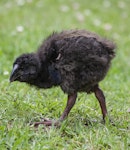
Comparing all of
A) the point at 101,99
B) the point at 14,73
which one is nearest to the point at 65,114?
the point at 101,99

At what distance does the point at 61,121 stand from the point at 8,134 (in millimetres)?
663

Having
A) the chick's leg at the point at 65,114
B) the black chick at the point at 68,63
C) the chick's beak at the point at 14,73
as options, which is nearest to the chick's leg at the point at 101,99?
the black chick at the point at 68,63

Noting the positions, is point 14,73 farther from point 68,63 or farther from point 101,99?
point 101,99

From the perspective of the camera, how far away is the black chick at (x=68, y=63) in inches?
186

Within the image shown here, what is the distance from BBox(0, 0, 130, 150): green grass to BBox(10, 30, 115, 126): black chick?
0.29 metres

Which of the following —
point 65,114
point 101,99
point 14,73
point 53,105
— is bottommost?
point 65,114

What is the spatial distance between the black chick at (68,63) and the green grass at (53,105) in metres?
0.29

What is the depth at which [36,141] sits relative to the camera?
439cm

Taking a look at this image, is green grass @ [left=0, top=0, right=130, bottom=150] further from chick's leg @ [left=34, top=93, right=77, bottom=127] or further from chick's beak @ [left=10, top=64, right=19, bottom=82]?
chick's beak @ [left=10, top=64, right=19, bottom=82]

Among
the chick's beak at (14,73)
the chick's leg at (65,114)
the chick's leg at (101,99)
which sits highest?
the chick's beak at (14,73)

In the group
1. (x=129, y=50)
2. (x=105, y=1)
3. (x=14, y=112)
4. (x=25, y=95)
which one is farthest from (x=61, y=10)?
(x=14, y=112)

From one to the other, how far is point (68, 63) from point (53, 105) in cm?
87

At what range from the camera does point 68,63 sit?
4.75 metres

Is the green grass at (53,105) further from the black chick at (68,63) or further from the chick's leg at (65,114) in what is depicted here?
the black chick at (68,63)
